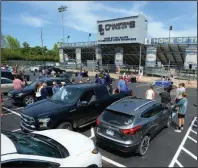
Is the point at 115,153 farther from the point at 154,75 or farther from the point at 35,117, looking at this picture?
the point at 154,75

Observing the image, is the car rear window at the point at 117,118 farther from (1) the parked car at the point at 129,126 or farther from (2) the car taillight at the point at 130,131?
(2) the car taillight at the point at 130,131

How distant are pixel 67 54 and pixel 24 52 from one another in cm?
3218

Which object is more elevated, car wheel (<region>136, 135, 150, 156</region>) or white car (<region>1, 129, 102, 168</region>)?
white car (<region>1, 129, 102, 168</region>)

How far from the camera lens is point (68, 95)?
7508mm

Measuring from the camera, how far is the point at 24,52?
244 ft

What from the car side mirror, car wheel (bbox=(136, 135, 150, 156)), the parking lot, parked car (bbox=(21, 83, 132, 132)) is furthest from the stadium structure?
car wheel (bbox=(136, 135, 150, 156))

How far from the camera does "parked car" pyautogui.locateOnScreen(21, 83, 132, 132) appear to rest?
246 inches

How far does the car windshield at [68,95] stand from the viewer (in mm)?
7242

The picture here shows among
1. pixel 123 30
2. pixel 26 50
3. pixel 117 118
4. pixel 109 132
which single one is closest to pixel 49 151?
pixel 109 132

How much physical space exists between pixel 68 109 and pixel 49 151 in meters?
3.01

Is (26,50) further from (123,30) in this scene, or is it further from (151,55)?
(151,55)

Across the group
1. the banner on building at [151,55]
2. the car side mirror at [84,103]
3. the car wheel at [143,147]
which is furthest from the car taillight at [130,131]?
the banner on building at [151,55]

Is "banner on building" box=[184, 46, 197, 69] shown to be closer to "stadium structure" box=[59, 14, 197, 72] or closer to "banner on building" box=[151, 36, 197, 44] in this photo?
"stadium structure" box=[59, 14, 197, 72]

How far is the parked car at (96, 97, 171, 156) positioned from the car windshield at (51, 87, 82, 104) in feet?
5.40
